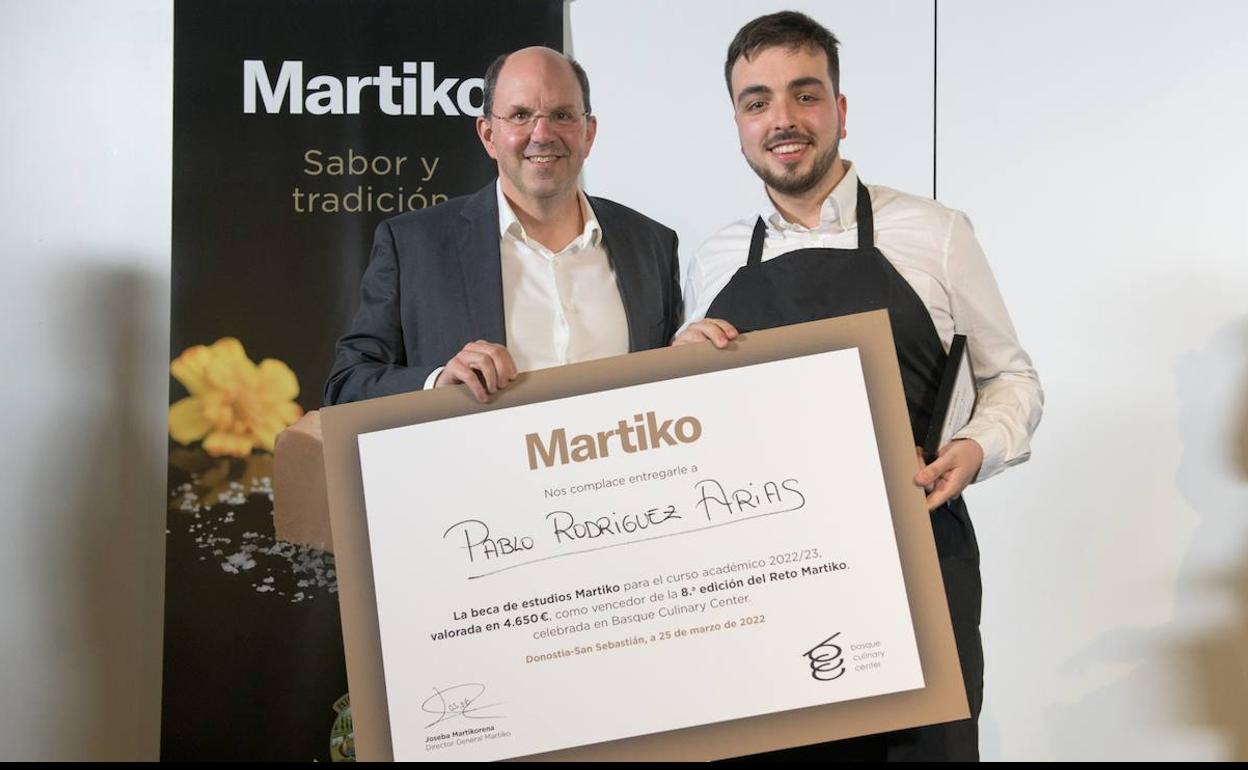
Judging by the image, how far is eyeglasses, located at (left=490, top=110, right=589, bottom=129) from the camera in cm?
221

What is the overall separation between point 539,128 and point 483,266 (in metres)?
0.28

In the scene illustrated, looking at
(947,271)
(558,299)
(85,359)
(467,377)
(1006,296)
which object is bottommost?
(467,377)

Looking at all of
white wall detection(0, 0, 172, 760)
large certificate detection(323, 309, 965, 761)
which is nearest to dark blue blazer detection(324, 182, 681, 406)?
large certificate detection(323, 309, 965, 761)

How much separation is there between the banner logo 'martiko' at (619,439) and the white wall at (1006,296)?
131 centimetres

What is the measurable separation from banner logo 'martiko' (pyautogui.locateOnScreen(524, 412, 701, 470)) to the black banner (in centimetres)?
127

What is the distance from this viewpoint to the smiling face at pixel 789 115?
2057 mm

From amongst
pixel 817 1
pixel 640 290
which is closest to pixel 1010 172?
pixel 817 1

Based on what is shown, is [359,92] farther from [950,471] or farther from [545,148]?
[950,471]

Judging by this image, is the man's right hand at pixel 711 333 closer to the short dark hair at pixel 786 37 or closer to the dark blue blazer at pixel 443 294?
the dark blue blazer at pixel 443 294

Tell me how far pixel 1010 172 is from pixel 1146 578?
108 centimetres

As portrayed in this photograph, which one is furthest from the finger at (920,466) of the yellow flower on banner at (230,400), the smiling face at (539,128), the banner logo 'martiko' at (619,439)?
the yellow flower on banner at (230,400)

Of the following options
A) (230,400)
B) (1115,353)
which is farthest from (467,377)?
(1115,353)

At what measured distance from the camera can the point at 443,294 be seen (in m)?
2.18

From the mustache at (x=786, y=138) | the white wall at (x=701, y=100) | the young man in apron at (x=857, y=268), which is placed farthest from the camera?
the white wall at (x=701, y=100)
